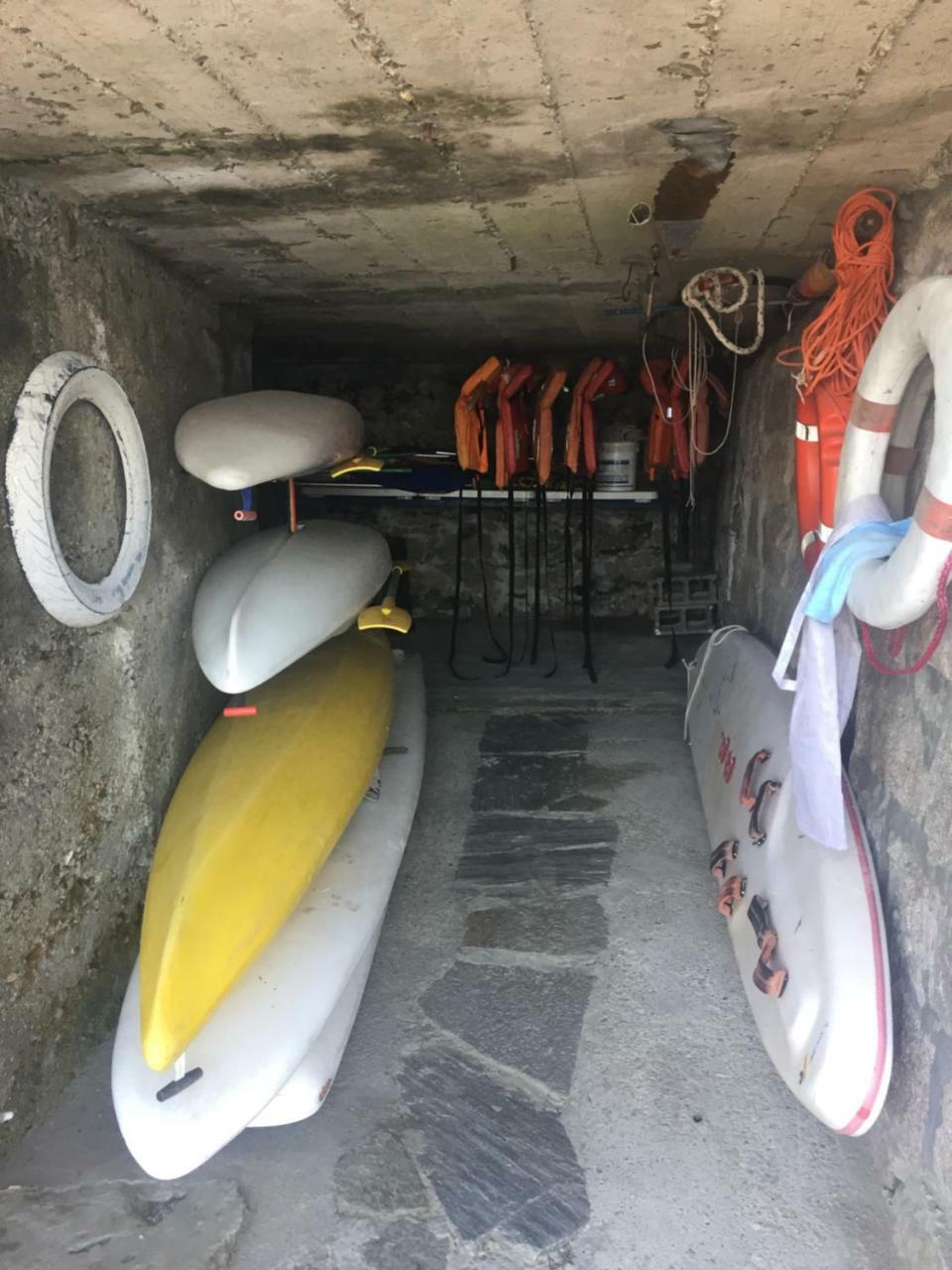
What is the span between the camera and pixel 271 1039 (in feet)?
5.55

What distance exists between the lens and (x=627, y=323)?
12.2ft

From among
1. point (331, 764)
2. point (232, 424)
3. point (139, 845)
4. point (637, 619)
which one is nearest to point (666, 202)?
point (232, 424)

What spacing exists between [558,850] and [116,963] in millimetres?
1351

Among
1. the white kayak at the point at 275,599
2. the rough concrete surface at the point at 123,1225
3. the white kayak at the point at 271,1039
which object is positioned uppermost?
the white kayak at the point at 275,599

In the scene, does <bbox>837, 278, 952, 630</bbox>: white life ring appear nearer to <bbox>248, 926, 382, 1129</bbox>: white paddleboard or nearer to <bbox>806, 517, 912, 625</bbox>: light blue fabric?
<bbox>806, 517, 912, 625</bbox>: light blue fabric

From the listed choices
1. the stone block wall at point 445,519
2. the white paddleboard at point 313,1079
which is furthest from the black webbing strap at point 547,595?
the white paddleboard at point 313,1079

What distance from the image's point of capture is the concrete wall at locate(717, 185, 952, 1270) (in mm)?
1353

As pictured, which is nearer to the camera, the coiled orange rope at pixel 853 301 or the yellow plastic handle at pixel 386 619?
the coiled orange rope at pixel 853 301

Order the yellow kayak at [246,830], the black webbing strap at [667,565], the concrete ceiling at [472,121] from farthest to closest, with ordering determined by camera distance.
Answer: the black webbing strap at [667,565] < the yellow kayak at [246,830] < the concrete ceiling at [472,121]

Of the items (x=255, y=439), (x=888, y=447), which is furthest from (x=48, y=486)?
(x=888, y=447)

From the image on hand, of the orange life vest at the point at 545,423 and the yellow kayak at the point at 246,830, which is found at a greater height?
the orange life vest at the point at 545,423

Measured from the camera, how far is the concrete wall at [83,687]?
5.62ft

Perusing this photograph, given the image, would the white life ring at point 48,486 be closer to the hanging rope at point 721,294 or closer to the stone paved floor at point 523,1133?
the stone paved floor at point 523,1133

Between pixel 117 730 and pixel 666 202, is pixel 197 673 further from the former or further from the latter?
pixel 666 202
